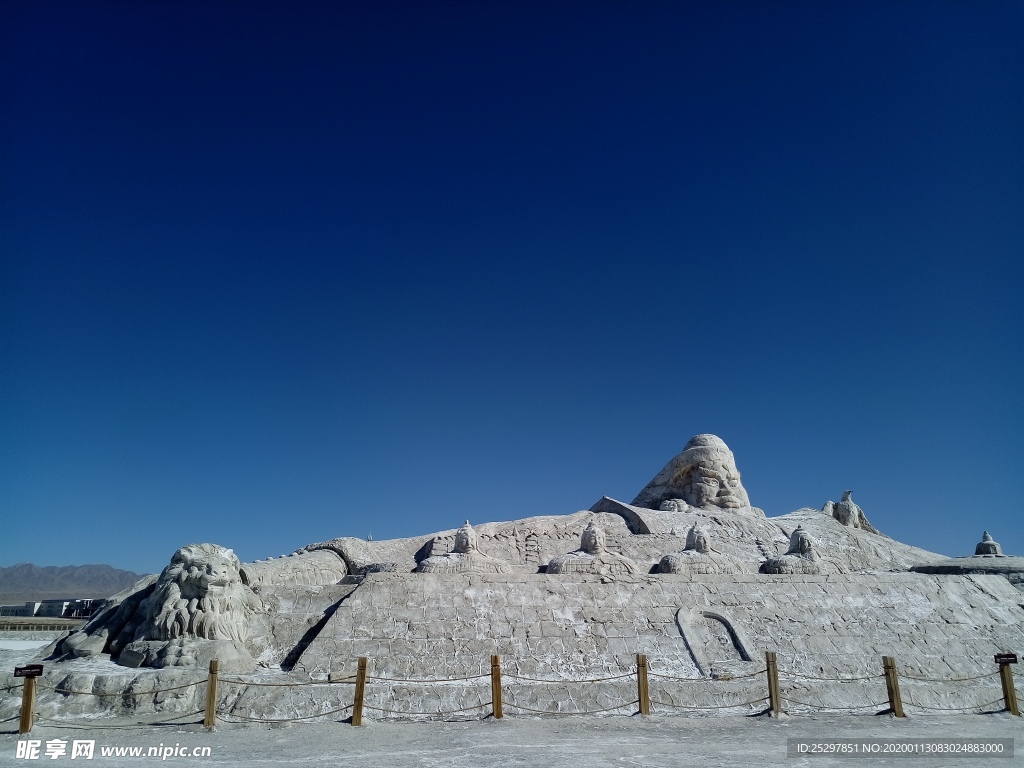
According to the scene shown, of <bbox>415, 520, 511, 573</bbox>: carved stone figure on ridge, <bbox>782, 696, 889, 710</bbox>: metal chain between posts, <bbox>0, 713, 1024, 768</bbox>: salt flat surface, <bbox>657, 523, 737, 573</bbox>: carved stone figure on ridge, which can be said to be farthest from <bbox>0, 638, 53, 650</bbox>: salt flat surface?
<bbox>782, 696, 889, 710</bbox>: metal chain between posts

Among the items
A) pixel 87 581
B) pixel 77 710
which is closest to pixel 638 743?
pixel 77 710

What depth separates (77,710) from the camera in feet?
26.3

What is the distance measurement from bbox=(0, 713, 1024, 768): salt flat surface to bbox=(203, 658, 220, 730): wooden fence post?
0.45 ft

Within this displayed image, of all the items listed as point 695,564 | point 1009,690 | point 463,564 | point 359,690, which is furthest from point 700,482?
point 359,690

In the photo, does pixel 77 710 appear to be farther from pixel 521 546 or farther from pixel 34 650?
pixel 521 546

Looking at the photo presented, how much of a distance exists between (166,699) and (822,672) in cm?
915

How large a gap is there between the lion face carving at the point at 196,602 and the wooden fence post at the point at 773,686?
7.25m

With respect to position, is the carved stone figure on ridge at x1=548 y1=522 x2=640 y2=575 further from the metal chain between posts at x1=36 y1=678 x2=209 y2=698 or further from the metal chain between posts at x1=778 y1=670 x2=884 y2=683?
the metal chain between posts at x1=36 y1=678 x2=209 y2=698

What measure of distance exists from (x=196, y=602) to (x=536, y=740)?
5.17 m

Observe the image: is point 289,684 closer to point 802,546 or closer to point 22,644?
point 22,644

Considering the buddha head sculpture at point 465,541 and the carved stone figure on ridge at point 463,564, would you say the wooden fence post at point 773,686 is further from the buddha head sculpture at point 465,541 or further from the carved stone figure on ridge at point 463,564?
the buddha head sculpture at point 465,541

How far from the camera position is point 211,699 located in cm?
780

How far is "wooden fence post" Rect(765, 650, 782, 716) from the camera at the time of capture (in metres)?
8.87

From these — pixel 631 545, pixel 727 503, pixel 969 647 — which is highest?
pixel 727 503
